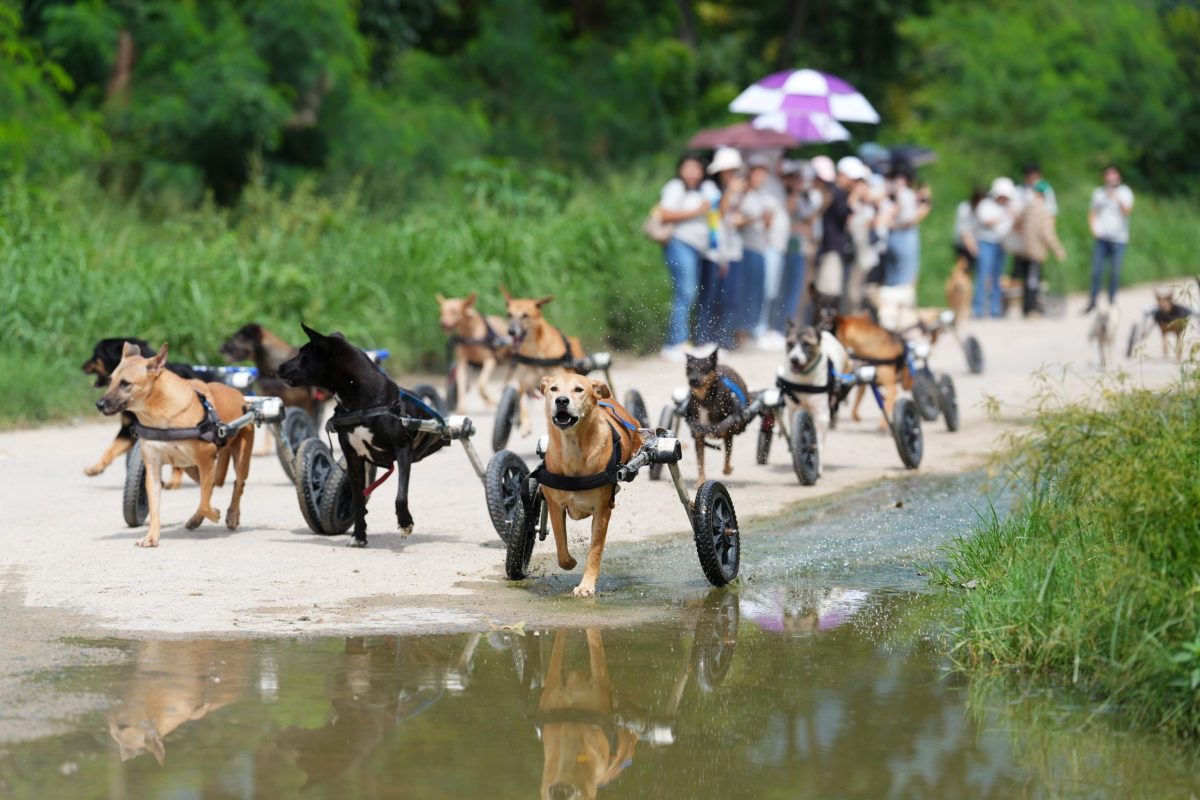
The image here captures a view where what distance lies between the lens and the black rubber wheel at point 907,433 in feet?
42.4

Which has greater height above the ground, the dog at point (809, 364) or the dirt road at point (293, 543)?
the dog at point (809, 364)

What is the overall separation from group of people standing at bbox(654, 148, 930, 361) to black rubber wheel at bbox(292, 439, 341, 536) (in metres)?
7.57

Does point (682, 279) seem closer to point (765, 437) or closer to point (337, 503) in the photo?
point (765, 437)

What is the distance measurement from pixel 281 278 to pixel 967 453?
7158mm

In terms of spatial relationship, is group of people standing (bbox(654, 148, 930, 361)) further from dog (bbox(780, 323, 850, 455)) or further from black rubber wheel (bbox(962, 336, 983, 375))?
dog (bbox(780, 323, 850, 455))

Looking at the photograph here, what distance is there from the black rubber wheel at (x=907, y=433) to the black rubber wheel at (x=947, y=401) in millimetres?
1687

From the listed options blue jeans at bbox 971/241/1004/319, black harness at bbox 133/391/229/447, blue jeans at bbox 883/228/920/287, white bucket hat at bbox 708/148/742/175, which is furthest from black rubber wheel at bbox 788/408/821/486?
blue jeans at bbox 971/241/1004/319

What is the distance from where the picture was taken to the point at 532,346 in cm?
1406

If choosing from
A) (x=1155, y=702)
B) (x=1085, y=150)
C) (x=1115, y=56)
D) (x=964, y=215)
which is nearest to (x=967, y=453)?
(x=1155, y=702)

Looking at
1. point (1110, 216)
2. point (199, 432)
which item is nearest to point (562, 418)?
point (199, 432)

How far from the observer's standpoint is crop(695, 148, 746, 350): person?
64.3 ft

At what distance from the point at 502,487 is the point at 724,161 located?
11279mm

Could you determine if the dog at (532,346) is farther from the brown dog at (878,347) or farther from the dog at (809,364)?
the brown dog at (878,347)

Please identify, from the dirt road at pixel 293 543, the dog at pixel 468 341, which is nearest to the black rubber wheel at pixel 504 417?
the dirt road at pixel 293 543
